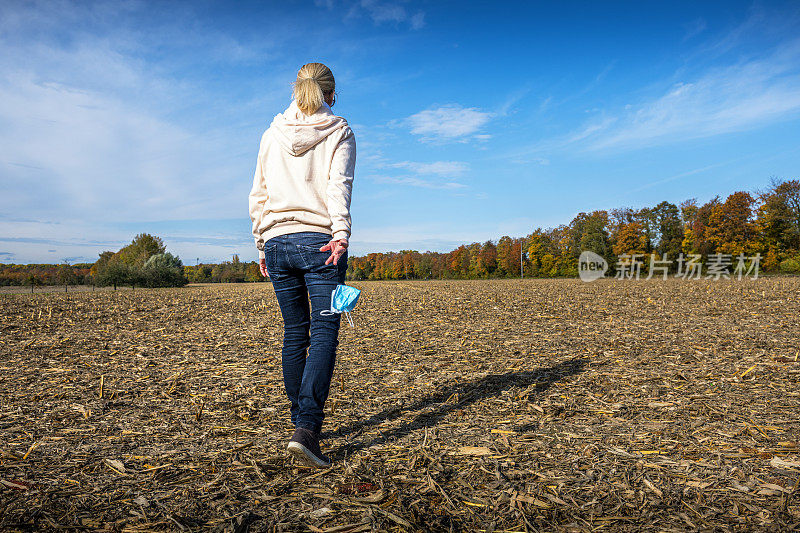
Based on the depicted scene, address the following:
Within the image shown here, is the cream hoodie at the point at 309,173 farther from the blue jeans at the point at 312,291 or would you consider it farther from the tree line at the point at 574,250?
the tree line at the point at 574,250

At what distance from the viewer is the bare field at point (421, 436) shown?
2238mm

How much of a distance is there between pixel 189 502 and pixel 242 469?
0.40 m

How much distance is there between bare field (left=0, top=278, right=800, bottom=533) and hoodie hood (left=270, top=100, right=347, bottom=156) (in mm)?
1908

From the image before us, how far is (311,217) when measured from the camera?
262cm

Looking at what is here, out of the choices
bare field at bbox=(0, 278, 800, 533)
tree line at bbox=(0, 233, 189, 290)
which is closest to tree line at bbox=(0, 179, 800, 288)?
tree line at bbox=(0, 233, 189, 290)

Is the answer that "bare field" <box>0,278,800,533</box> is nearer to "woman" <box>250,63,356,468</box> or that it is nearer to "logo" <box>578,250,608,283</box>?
"woman" <box>250,63,356,468</box>

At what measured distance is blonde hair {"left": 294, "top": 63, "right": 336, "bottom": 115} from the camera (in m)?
2.72

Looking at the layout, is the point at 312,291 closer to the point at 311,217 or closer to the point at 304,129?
the point at 311,217

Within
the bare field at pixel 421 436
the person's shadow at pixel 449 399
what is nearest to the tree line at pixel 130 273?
the bare field at pixel 421 436

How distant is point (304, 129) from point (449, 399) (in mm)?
2734

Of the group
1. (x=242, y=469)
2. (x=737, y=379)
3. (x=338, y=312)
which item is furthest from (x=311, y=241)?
(x=737, y=379)

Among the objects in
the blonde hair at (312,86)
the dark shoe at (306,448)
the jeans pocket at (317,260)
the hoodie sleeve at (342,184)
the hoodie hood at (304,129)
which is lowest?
the dark shoe at (306,448)

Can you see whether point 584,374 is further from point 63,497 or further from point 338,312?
point 63,497

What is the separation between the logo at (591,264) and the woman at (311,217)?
184 ft
